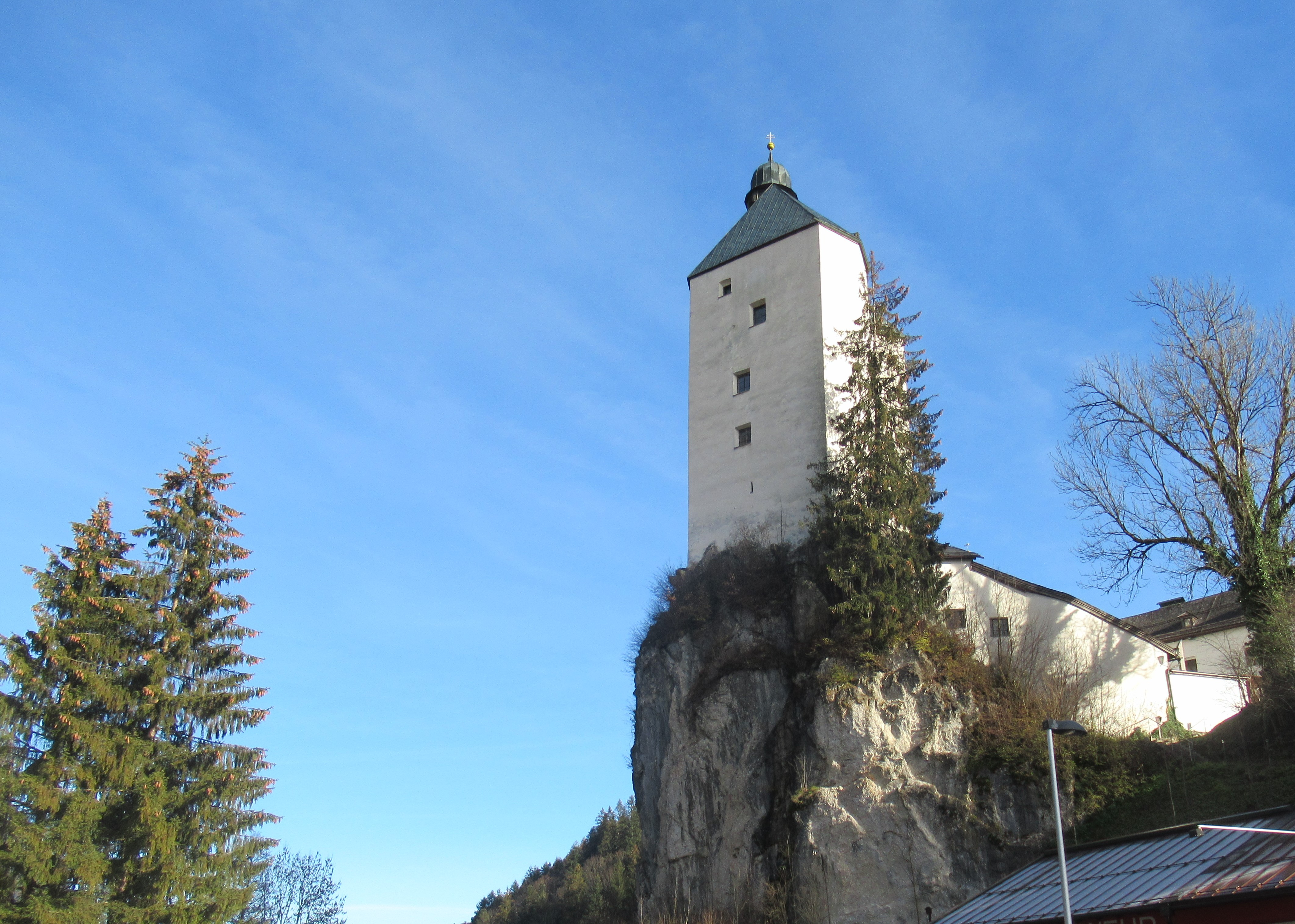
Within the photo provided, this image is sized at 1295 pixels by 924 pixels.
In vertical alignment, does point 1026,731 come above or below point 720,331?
below

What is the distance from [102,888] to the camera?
2336 centimetres

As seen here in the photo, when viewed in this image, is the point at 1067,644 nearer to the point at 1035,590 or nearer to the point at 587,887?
the point at 1035,590

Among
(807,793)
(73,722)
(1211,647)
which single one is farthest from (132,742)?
(1211,647)

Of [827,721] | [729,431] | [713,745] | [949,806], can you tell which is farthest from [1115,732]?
[729,431]

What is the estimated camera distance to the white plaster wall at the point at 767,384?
34.7m

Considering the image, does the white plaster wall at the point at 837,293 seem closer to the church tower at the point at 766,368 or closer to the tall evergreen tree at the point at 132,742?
the church tower at the point at 766,368

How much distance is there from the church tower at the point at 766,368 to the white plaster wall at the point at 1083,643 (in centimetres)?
592

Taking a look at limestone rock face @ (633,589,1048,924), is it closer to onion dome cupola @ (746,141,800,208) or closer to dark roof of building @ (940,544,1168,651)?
dark roof of building @ (940,544,1168,651)

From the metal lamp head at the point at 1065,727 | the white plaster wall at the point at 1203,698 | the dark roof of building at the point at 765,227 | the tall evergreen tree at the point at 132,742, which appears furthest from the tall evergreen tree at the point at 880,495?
the tall evergreen tree at the point at 132,742

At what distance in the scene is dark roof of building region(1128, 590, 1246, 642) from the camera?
4378 cm

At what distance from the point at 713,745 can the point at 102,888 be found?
15.6 meters

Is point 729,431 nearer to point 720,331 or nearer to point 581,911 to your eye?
point 720,331

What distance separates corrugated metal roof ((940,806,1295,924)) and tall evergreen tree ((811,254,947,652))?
26.4 feet

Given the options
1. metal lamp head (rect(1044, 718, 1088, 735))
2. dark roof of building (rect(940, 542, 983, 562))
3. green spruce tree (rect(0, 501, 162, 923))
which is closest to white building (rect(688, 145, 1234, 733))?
dark roof of building (rect(940, 542, 983, 562))
